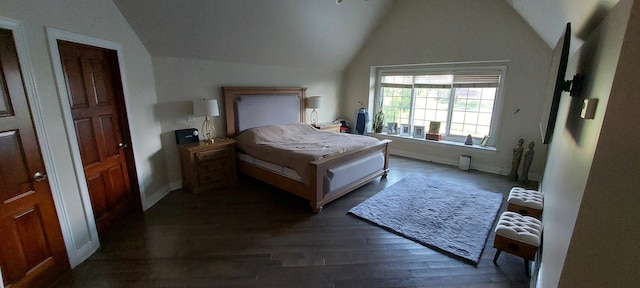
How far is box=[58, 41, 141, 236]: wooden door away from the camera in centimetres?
230

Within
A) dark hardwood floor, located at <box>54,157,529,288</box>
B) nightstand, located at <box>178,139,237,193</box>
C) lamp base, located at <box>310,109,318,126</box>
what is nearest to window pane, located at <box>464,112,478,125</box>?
dark hardwood floor, located at <box>54,157,529,288</box>

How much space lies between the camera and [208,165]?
352cm

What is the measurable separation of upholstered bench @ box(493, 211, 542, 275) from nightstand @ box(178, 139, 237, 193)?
3239 millimetres

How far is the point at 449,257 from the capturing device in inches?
88.4

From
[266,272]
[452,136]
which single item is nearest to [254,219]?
[266,272]

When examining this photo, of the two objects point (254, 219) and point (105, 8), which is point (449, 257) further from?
point (105, 8)

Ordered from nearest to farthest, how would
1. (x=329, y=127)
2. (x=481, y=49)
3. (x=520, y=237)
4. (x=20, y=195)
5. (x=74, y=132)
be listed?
(x=20, y=195), (x=520, y=237), (x=74, y=132), (x=481, y=49), (x=329, y=127)

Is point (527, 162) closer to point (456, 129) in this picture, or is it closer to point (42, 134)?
point (456, 129)

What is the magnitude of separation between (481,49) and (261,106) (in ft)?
12.4

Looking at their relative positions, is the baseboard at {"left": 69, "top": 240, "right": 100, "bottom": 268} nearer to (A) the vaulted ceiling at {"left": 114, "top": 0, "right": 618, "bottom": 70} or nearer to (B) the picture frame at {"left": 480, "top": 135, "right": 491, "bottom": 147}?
(A) the vaulted ceiling at {"left": 114, "top": 0, "right": 618, "bottom": 70}

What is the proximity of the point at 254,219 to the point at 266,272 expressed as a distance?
863mm

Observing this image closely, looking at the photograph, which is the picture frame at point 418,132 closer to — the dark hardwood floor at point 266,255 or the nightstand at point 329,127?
the nightstand at point 329,127

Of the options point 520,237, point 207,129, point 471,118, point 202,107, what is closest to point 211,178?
point 207,129

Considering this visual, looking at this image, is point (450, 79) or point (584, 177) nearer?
point (584, 177)
